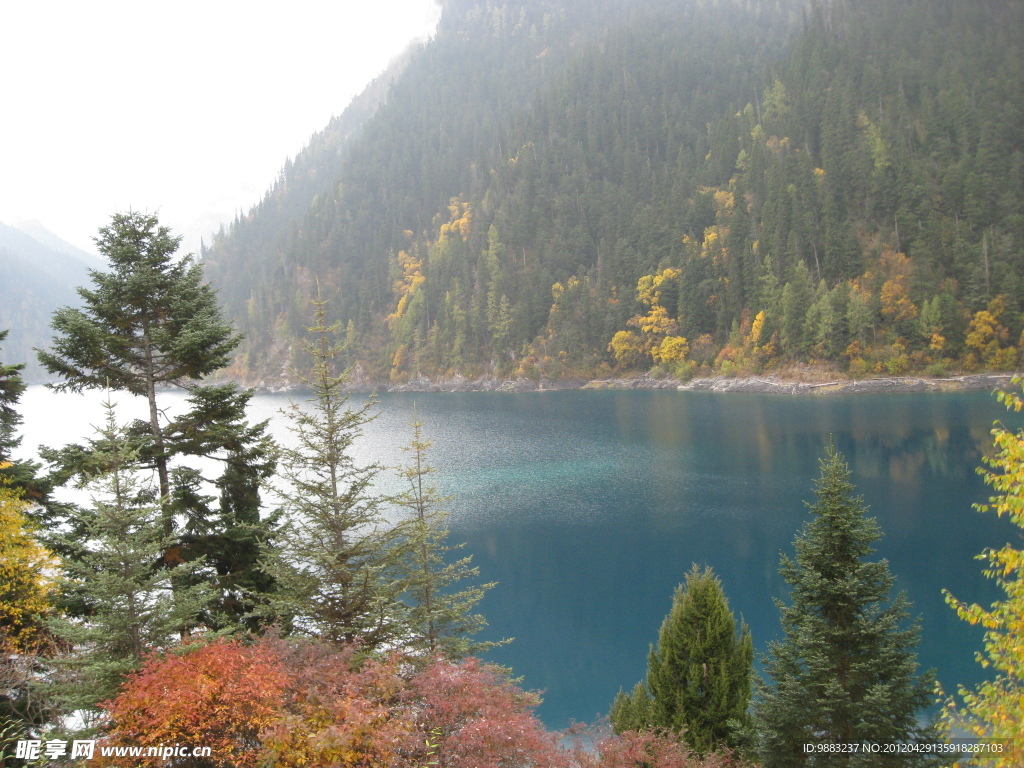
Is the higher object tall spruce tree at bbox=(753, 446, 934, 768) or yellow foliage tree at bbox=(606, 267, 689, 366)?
yellow foliage tree at bbox=(606, 267, 689, 366)

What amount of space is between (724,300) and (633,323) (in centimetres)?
1589

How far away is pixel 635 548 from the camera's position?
1240 inches

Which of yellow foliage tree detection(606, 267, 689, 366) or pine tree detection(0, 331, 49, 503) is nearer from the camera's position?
pine tree detection(0, 331, 49, 503)

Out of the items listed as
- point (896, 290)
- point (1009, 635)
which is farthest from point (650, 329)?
point (1009, 635)

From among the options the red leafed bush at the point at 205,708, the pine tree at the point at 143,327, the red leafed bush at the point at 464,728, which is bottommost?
the red leafed bush at the point at 464,728

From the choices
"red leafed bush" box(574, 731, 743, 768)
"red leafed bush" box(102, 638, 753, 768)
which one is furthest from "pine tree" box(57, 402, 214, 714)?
"red leafed bush" box(574, 731, 743, 768)

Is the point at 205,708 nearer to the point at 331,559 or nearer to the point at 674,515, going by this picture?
the point at 331,559

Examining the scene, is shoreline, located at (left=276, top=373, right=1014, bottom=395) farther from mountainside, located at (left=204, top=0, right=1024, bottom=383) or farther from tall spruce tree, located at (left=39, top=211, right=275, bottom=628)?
tall spruce tree, located at (left=39, top=211, right=275, bottom=628)

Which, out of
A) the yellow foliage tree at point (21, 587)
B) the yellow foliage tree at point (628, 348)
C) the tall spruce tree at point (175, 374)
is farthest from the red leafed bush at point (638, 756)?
the yellow foliage tree at point (628, 348)

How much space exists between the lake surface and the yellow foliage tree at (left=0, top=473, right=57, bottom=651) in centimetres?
1428

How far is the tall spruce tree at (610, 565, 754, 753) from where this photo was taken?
13.3 m

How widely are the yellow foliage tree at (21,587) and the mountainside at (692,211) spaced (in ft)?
265

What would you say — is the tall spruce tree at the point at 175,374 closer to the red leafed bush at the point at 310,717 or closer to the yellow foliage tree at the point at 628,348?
the red leafed bush at the point at 310,717

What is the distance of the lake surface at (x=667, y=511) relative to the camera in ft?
75.2
